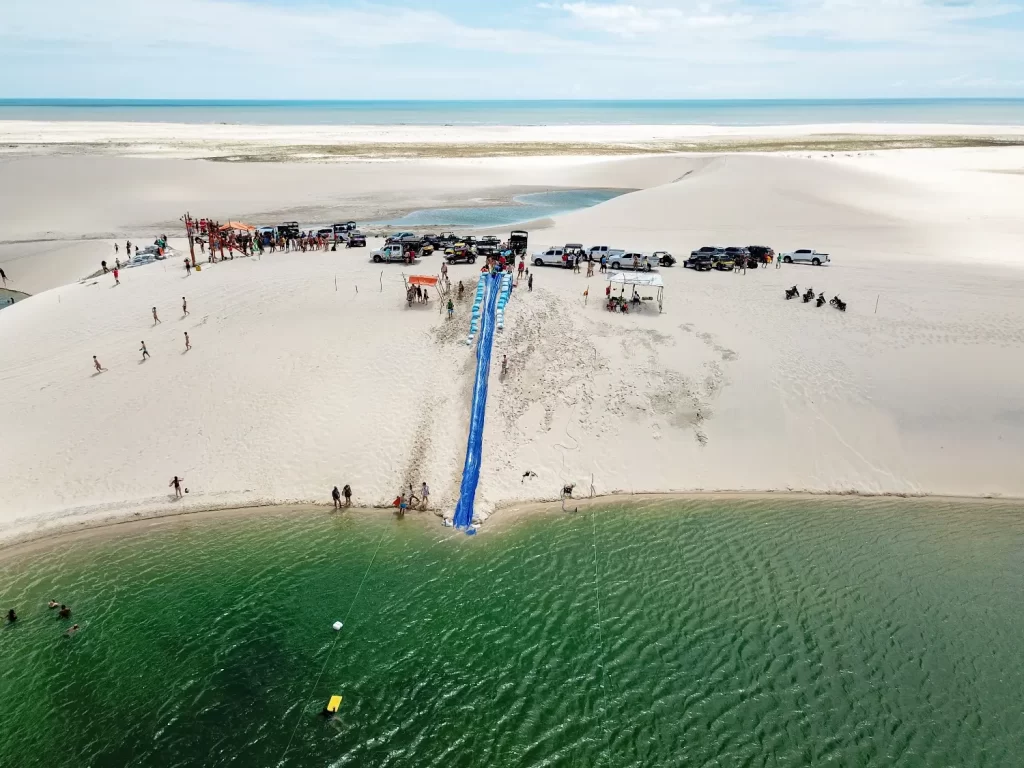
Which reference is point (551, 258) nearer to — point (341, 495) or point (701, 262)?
point (701, 262)

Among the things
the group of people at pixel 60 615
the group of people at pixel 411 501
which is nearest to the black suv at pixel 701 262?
the group of people at pixel 411 501

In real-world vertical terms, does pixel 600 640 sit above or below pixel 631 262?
below

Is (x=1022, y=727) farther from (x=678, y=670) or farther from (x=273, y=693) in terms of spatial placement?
(x=273, y=693)

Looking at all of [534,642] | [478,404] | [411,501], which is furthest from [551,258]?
[534,642]

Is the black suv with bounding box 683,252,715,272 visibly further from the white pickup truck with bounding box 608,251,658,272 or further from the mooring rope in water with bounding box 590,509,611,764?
the mooring rope in water with bounding box 590,509,611,764

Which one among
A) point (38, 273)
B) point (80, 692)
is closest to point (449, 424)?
point (80, 692)

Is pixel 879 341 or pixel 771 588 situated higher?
pixel 879 341

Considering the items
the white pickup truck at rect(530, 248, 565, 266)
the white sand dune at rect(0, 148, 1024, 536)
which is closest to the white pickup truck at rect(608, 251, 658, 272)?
the white sand dune at rect(0, 148, 1024, 536)
